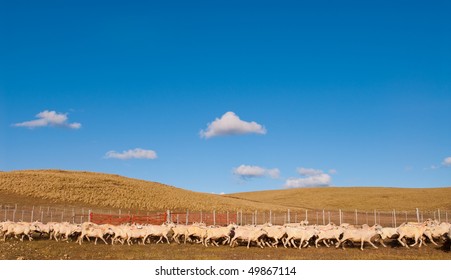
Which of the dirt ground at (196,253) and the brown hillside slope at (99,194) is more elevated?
the brown hillside slope at (99,194)

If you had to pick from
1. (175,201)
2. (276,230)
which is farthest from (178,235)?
(175,201)

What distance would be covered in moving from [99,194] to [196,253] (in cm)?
5240

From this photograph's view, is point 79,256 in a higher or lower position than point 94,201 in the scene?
lower

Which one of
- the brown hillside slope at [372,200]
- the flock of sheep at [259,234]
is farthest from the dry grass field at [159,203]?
the flock of sheep at [259,234]

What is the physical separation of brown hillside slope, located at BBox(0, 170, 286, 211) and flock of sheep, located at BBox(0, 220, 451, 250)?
39.1 metres

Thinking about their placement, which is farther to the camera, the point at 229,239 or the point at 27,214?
the point at 27,214

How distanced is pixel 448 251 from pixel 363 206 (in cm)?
6809

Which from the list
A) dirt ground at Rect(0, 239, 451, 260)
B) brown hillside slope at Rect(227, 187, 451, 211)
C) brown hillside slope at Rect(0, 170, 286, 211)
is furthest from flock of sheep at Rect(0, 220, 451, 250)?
brown hillside slope at Rect(227, 187, 451, 211)

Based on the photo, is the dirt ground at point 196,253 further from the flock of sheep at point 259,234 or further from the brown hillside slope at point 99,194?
the brown hillside slope at point 99,194

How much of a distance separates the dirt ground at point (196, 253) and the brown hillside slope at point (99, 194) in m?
42.3

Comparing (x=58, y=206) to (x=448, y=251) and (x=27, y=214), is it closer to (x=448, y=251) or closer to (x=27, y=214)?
(x=27, y=214)

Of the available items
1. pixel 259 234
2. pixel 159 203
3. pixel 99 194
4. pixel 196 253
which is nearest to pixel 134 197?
pixel 159 203

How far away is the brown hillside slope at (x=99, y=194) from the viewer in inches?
2495

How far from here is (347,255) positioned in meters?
18.5
